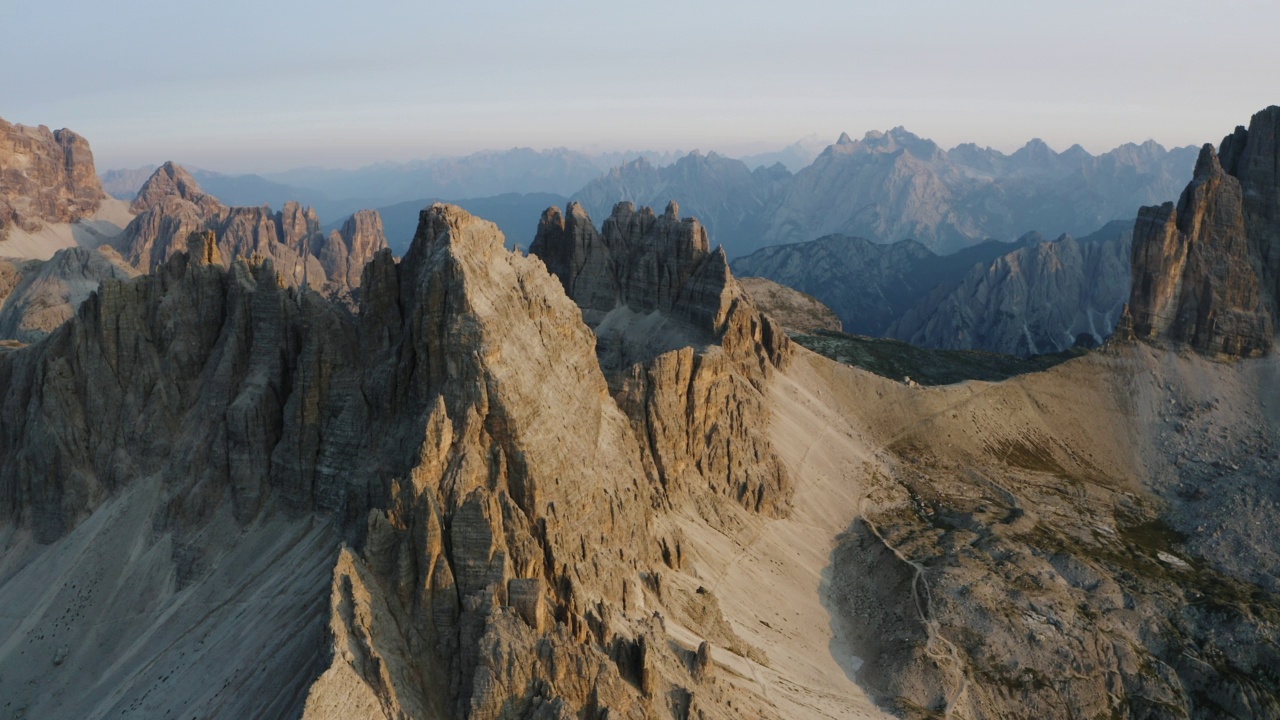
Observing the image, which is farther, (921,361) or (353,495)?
(921,361)

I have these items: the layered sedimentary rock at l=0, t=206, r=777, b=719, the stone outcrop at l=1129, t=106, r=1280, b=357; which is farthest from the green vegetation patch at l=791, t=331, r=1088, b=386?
the layered sedimentary rock at l=0, t=206, r=777, b=719

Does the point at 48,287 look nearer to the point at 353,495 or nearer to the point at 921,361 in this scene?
the point at 353,495

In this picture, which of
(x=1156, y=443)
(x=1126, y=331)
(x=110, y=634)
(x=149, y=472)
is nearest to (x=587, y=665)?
(x=110, y=634)

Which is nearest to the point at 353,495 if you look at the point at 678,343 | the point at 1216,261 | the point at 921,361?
the point at 678,343

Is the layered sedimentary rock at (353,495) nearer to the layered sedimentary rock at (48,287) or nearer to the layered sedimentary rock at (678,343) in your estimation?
the layered sedimentary rock at (678,343)

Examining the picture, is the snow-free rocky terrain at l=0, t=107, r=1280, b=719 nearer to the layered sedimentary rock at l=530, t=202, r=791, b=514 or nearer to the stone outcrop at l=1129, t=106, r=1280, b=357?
the layered sedimentary rock at l=530, t=202, r=791, b=514
